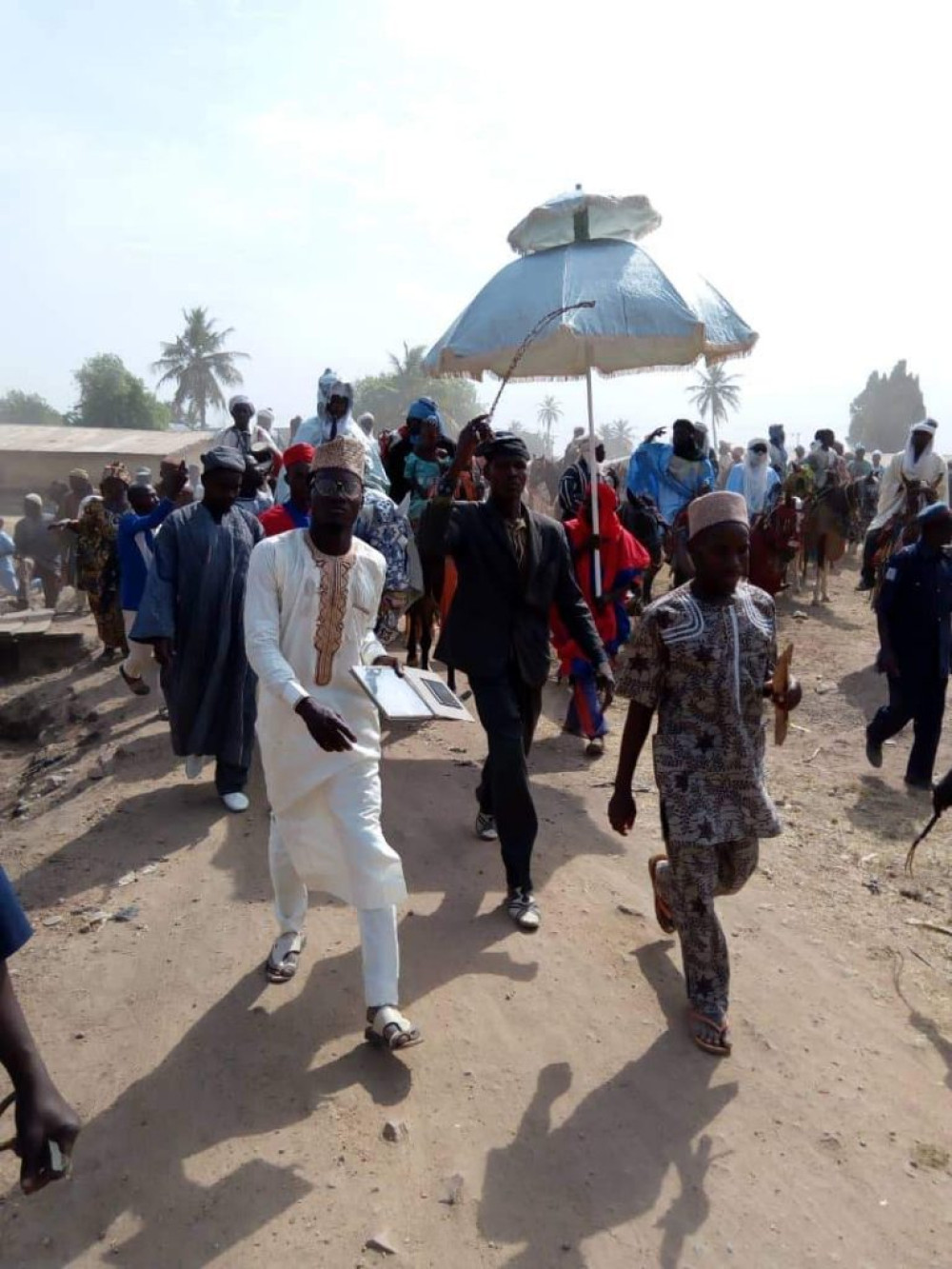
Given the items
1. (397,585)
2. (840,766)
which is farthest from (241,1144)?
(840,766)

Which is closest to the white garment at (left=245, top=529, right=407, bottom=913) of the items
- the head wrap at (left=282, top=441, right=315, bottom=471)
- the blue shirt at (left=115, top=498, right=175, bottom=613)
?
the head wrap at (left=282, top=441, right=315, bottom=471)

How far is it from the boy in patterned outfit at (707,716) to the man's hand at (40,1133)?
210 centimetres

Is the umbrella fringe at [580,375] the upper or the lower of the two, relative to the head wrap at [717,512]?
upper

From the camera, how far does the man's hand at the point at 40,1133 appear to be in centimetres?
174

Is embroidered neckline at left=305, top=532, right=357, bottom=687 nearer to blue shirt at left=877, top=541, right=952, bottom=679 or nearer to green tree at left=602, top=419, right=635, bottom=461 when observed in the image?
blue shirt at left=877, top=541, right=952, bottom=679

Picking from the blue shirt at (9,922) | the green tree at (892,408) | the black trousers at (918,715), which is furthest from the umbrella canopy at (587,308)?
the green tree at (892,408)

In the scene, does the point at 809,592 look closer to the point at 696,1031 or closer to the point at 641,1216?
the point at 696,1031

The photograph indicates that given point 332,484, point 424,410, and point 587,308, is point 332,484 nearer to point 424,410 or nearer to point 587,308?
point 587,308

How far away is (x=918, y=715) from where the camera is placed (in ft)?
21.9

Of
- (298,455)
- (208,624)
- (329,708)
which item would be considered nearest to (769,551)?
(298,455)

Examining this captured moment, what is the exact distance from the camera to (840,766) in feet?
24.2

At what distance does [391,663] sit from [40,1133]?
2.16 meters

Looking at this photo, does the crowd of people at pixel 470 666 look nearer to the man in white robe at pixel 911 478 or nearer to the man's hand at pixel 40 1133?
the man's hand at pixel 40 1133

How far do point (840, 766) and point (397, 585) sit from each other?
3.60m
